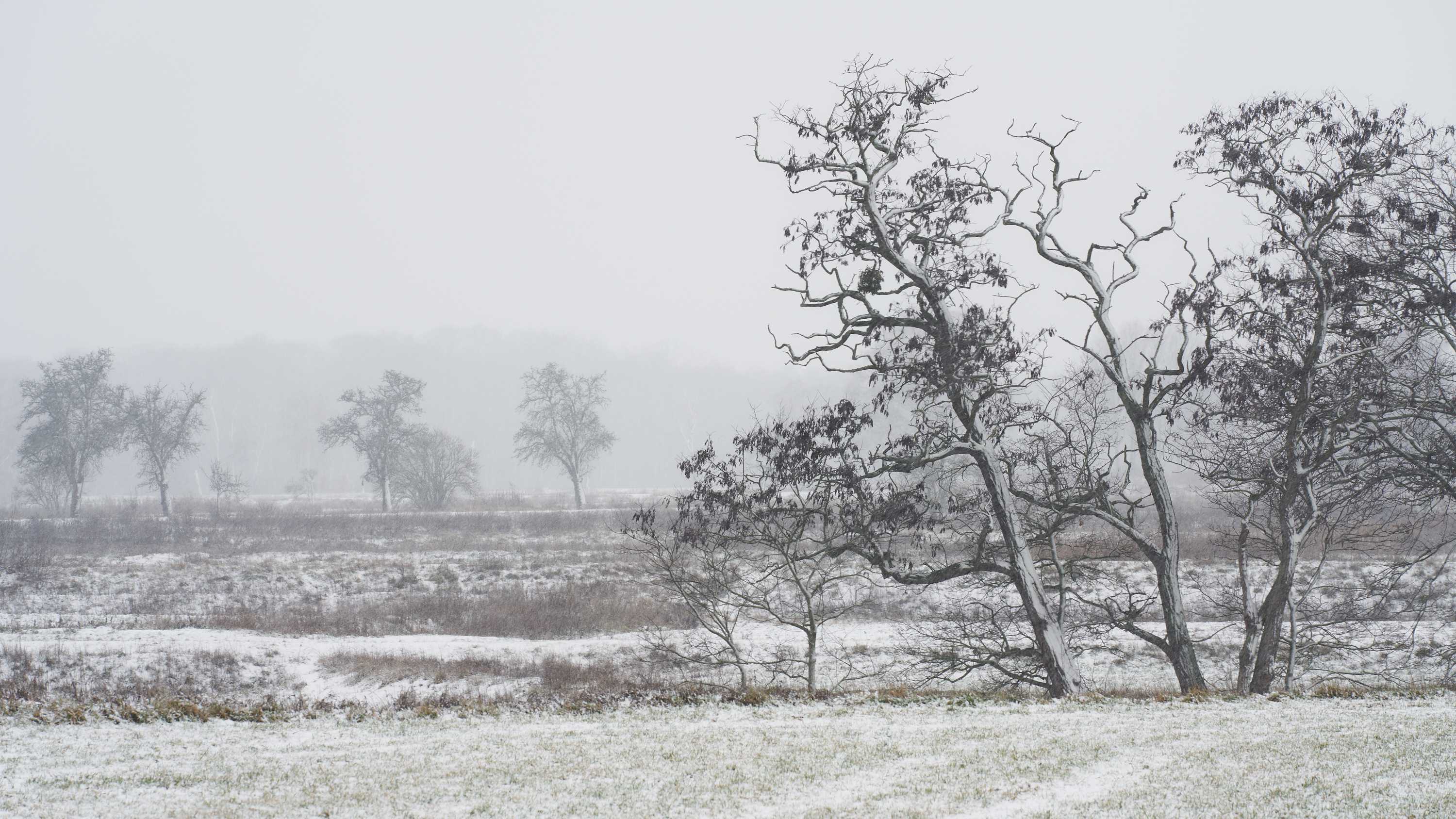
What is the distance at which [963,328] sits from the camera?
15125mm

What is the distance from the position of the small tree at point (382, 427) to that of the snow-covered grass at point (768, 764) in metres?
60.3

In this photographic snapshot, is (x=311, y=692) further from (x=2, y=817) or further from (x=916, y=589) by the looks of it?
(x=916, y=589)

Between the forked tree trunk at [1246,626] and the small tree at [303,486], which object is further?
the small tree at [303,486]

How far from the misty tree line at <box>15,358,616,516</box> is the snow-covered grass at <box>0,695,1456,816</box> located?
56.2m

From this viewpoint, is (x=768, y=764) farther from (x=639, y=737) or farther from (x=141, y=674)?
(x=141, y=674)

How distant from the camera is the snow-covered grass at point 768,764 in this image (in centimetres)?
692

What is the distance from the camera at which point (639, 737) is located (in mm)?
9742

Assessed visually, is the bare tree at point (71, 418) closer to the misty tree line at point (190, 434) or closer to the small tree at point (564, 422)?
the misty tree line at point (190, 434)

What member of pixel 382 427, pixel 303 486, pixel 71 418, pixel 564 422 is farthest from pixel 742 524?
pixel 303 486

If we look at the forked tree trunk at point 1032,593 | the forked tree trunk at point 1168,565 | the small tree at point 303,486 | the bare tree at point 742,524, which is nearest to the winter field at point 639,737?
the forked tree trunk at point 1032,593

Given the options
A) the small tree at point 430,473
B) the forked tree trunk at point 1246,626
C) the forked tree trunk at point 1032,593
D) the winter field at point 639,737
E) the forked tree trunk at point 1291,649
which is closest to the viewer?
the winter field at point 639,737

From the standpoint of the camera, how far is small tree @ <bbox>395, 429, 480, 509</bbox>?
212ft

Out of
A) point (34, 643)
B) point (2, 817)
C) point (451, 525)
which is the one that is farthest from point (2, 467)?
point (2, 817)

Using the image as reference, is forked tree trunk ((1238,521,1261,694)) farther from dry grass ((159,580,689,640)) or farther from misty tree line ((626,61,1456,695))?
dry grass ((159,580,689,640))
